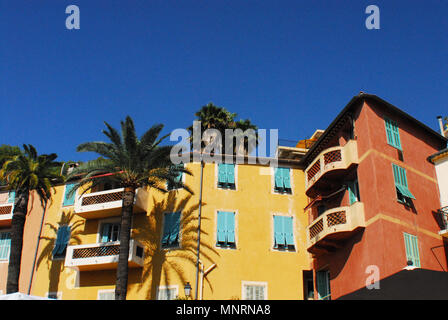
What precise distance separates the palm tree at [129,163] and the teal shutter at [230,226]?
2697 mm

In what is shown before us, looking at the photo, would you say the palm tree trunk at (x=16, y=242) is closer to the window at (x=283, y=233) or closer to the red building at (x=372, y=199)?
the window at (x=283, y=233)

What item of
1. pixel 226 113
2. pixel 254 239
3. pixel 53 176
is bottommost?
pixel 254 239

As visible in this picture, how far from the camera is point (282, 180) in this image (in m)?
27.0

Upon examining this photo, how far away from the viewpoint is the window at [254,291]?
938 inches

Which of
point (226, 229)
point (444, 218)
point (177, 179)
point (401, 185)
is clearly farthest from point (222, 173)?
point (444, 218)

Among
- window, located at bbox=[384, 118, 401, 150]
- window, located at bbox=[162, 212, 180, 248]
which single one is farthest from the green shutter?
window, located at bbox=[384, 118, 401, 150]

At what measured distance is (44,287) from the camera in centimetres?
2666

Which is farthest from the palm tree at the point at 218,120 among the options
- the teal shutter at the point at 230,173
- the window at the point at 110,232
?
the window at the point at 110,232
